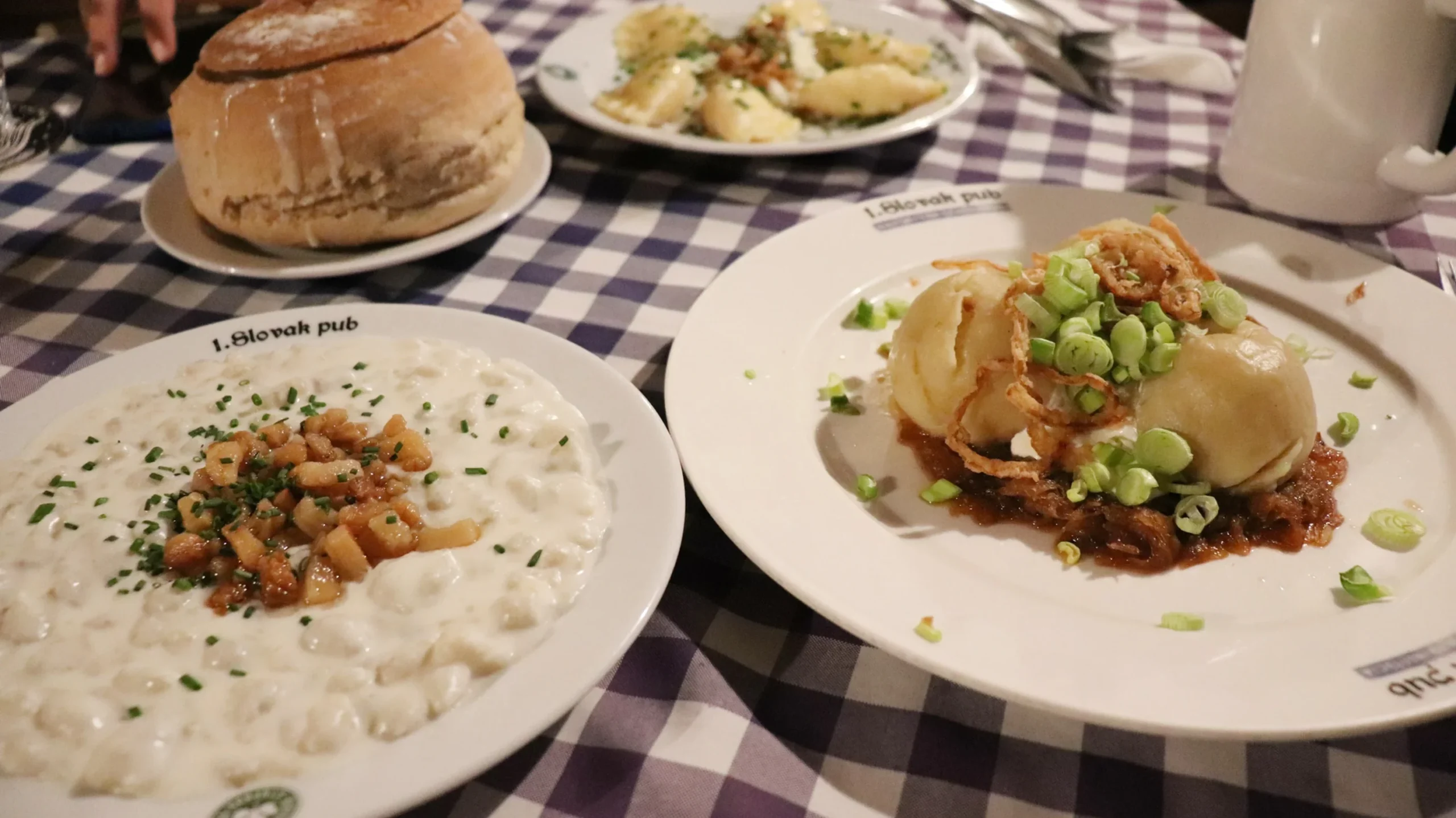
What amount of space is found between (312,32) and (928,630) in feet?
5.37

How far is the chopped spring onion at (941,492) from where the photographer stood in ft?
4.85

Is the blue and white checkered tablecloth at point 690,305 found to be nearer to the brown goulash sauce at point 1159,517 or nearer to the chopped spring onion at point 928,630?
the chopped spring onion at point 928,630

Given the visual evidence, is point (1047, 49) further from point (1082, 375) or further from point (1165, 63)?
point (1082, 375)

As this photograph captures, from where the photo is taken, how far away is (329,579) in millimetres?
1252

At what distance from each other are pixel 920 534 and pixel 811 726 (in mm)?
344

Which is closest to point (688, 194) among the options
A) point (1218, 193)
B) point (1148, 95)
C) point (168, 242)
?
point (168, 242)

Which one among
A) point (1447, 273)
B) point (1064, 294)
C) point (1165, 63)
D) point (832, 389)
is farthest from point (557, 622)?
point (1165, 63)

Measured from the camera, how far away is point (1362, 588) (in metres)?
1.26

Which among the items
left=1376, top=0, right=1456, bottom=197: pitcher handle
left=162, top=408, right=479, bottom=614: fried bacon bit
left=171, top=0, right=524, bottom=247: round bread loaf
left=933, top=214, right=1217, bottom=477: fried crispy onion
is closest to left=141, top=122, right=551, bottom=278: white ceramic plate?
left=171, top=0, right=524, bottom=247: round bread loaf

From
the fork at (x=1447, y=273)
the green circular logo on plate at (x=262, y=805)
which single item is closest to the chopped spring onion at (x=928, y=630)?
the green circular logo on plate at (x=262, y=805)

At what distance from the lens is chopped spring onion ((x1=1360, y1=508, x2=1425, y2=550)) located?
4.50 feet

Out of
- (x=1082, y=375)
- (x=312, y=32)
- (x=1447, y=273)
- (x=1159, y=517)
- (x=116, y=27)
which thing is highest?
(x=312, y=32)

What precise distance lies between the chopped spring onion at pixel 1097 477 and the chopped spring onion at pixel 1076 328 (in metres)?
0.20

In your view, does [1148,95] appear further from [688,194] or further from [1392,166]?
[688,194]
